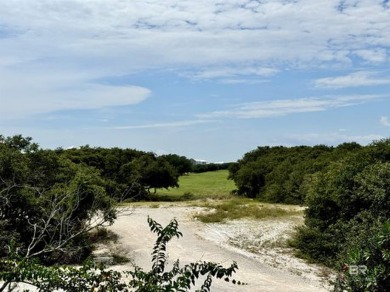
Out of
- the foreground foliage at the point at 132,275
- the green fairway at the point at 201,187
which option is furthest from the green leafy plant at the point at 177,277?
the green fairway at the point at 201,187

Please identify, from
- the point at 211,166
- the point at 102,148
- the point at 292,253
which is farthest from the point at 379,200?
the point at 211,166

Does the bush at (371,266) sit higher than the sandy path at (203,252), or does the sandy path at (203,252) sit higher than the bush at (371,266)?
the bush at (371,266)

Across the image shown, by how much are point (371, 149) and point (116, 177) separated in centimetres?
1598

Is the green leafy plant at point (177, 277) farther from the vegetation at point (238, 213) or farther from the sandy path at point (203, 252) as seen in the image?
the vegetation at point (238, 213)

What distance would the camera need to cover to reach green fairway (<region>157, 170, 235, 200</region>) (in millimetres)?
33438

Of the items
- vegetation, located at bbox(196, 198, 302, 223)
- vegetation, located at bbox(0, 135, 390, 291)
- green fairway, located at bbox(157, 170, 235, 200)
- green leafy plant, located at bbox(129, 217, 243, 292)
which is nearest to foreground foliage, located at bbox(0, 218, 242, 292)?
green leafy plant, located at bbox(129, 217, 243, 292)

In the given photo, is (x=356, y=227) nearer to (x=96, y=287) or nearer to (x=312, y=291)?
(x=312, y=291)

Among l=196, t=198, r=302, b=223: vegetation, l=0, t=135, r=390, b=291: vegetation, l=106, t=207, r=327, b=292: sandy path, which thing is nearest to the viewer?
l=0, t=135, r=390, b=291: vegetation

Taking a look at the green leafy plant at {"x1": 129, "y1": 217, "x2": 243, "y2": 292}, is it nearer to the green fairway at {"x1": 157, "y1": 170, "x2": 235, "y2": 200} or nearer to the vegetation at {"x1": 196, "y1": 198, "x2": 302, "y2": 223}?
the vegetation at {"x1": 196, "y1": 198, "x2": 302, "y2": 223}

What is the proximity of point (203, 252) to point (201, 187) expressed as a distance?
76.5 ft

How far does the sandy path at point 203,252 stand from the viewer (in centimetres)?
1167

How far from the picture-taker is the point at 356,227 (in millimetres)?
13094

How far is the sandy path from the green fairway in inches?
418

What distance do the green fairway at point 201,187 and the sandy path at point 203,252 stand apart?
1062cm
